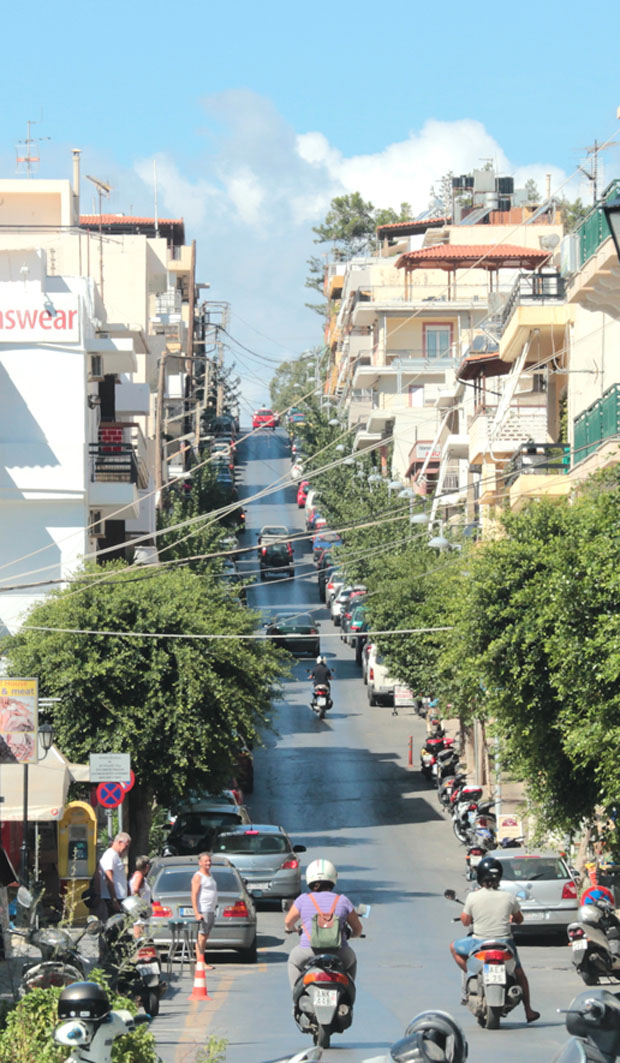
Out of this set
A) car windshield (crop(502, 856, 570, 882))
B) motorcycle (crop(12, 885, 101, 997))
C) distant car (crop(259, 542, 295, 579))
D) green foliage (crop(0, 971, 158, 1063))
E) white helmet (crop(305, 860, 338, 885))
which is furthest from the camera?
distant car (crop(259, 542, 295, 579))

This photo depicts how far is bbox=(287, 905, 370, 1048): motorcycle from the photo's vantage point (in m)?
13.5

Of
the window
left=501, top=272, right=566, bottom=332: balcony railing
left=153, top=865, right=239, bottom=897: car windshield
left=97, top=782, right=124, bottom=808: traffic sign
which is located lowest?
left=153, top=865, right=239, bottom=897: car windshield

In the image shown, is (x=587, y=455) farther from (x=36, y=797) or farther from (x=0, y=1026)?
(x=0, y=1026)

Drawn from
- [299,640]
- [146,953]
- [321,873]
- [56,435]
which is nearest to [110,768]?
[146,953]

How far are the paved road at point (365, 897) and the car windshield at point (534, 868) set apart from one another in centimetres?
102

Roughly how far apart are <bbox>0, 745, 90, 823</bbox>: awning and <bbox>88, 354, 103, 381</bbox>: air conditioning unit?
22821 millimetres

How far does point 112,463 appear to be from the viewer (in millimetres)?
47656

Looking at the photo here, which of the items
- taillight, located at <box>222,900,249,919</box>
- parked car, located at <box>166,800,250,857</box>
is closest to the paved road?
taillight, located at <box>222,900,249,919</box>

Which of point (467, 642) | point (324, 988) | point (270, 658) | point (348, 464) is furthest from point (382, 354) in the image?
point (324, 988)

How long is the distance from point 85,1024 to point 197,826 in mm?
26498

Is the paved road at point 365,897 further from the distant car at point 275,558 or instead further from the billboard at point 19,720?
the distant car at point 275,558

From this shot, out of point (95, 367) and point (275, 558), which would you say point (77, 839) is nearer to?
point (95, 367)

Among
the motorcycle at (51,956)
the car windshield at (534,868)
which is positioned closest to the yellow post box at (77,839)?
the car windshield at (534,868)

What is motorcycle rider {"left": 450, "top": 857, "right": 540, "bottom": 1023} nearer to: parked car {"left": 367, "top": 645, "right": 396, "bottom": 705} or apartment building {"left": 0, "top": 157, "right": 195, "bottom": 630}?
apartment building {"left": 0, "top": 157, "right": 195, "bottom": 630}
